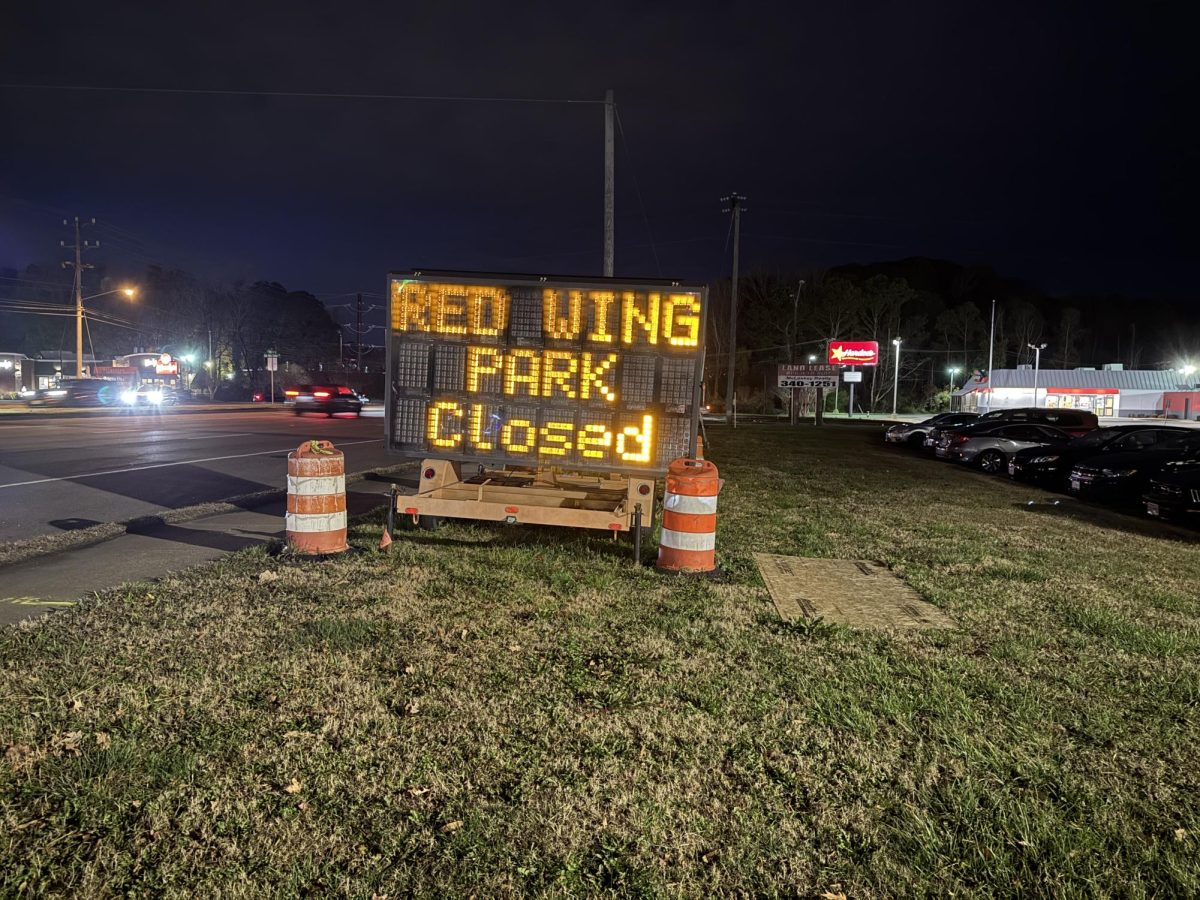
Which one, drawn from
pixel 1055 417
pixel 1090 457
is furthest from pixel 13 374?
pixel 1090 457

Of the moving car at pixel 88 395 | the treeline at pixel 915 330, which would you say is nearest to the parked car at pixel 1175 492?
the moving car at pixel 88 395

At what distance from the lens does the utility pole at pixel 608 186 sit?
17.0 metres

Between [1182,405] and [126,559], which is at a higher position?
[1182,405]

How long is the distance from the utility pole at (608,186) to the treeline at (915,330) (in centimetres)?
3919

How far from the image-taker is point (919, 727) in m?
3.86

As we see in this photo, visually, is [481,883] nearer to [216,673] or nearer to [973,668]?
[216,673]

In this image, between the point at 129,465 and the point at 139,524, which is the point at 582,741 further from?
the point at 129,465

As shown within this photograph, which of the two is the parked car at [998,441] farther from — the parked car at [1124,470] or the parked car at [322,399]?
the parked car at [322,399]

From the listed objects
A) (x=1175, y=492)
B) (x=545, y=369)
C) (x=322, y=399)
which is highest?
(x=545, y=369)

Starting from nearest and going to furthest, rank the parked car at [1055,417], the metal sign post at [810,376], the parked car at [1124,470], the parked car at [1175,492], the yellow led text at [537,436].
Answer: the yellow led text at [537,436], the parked car at [1175,492], the parked car at [1124,470], the parked car at [1055,417], the metal sign post at [810,376]

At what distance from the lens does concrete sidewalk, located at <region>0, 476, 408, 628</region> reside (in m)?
5.84

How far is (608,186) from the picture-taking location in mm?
17453

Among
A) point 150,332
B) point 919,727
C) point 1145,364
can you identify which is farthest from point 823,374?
point 1145,364

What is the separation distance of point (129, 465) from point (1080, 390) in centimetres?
7321
